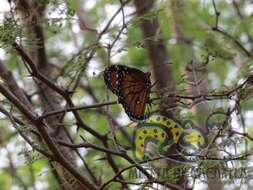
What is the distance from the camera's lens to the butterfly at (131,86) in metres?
0.96

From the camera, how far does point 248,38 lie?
184 centimetres

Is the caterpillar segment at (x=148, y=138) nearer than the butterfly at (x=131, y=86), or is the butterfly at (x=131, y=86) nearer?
the butterfly at (x=131, y=86)

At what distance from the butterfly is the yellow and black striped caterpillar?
9cm

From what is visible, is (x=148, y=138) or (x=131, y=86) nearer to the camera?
(x=131, y=86)

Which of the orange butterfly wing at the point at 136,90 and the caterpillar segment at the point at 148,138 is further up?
the orange butterfly wing at the point at 136,90

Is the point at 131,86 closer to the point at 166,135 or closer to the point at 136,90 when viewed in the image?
the point at 136,90

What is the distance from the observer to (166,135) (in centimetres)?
107

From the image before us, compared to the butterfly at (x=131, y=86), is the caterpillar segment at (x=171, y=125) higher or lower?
lower

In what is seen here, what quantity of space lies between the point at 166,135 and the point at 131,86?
0.45ft

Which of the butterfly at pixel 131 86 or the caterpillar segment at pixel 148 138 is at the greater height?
the butterfly at pixel 131 86

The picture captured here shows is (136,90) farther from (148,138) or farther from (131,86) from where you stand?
(148,138)

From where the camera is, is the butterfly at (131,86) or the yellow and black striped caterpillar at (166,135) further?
the yellow and black striped caterpillar at (166,135)

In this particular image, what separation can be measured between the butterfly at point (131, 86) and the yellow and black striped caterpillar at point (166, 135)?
3.4 inches

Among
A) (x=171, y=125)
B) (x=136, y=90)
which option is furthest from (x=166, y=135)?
(x=136, y=90)
